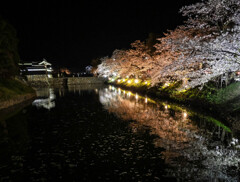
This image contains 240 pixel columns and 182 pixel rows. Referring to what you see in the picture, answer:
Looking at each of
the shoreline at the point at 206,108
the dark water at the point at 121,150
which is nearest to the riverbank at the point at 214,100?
the shoreline at the point at 206,108

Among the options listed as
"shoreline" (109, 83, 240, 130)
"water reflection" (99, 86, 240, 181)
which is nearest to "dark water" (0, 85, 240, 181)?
"water reflection" (99, 86, 240, 181)

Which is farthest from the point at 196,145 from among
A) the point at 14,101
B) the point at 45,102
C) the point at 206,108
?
the point at 45,102

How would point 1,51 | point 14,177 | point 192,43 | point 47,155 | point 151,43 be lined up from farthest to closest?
1. point 151,43
2. point 1,51
3. point 192,43
4. point 47,155
5. point 14,177

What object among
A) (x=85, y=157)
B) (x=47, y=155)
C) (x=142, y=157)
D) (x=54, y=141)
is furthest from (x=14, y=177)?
(x=142, y=157)

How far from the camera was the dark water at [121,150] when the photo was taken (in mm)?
7383

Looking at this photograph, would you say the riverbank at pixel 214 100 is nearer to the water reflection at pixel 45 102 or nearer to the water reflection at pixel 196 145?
the water reflection at pixel 196 145

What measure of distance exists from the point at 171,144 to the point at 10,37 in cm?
2955

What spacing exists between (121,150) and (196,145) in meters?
3.80

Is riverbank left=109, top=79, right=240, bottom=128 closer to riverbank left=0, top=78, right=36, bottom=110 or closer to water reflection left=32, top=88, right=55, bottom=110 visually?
water reflection left=32, top=88, right=55, bottom=110

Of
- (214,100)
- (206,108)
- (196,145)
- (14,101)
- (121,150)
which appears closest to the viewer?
(121,150)

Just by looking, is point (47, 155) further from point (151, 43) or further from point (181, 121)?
point (151, 43)

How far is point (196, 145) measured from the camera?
396 inches

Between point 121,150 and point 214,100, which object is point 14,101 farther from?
point 214,100

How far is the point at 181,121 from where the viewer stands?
1517cm
